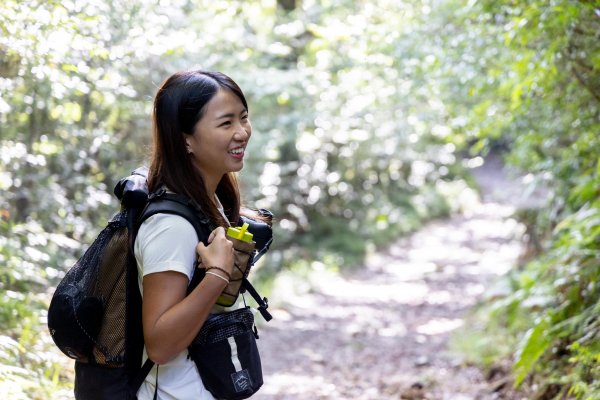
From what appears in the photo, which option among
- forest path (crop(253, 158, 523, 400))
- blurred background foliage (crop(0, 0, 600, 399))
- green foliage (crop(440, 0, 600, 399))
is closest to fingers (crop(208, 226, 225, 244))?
blurred background foliage (crop(0, 0, 600, 399))

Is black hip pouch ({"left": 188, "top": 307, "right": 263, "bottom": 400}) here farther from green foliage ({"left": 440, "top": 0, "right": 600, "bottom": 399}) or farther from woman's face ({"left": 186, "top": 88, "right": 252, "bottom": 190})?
green foliage ({"left": 440, "top": 0, "right": 600, "bottom": 399})

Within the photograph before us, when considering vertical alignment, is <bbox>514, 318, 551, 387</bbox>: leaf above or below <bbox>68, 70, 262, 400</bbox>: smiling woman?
below

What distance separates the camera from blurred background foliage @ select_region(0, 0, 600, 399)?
4922mm

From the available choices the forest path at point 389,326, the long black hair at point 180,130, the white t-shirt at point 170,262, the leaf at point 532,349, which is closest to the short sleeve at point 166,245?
the white t-shirt at point 170,262

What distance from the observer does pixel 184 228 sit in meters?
2.42

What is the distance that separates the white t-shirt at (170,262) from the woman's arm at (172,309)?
0.04 meters

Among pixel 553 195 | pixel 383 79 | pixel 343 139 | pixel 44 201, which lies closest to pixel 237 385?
pixel 44 201

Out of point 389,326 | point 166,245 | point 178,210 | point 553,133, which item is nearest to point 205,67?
point 389,326

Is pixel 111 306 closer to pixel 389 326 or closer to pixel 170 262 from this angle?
pixel 170 262

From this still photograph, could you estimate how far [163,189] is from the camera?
2484 millimetres

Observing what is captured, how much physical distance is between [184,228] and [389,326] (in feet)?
26.8

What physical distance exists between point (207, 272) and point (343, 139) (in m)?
13.2

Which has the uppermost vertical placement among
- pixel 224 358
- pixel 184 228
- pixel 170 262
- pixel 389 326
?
pixel 184 228

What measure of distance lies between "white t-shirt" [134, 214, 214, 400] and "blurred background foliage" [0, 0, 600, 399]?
1623 mm
